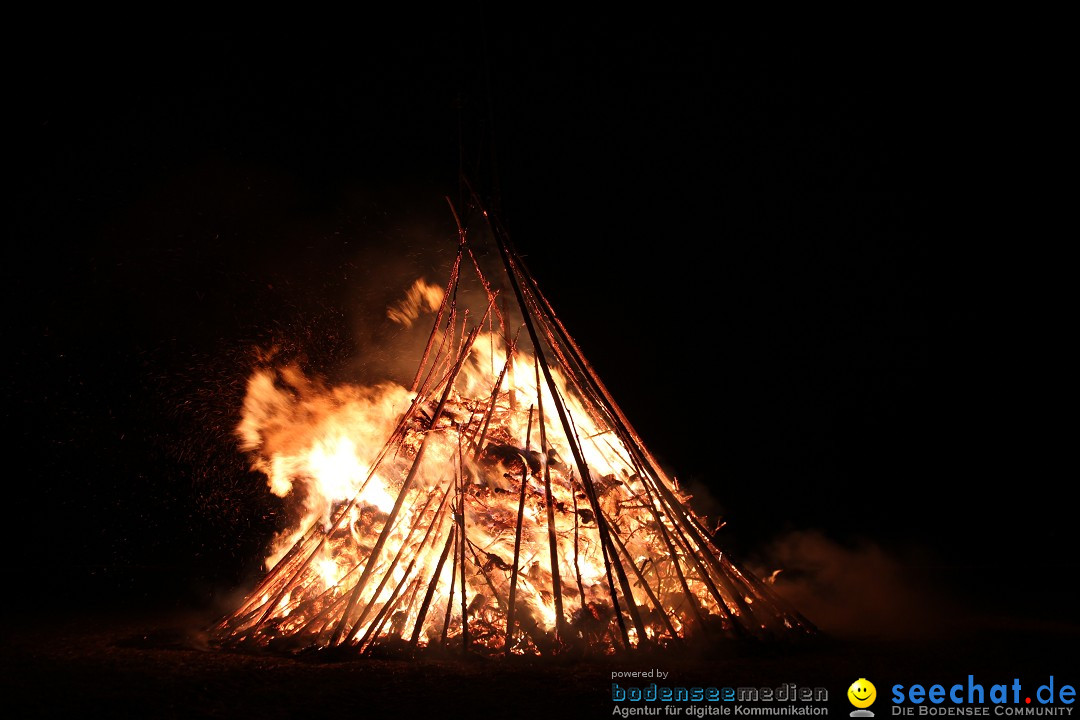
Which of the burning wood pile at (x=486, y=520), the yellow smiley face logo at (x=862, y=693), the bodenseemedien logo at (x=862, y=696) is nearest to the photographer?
the bodenseemedien logo at (x=862, y=696)

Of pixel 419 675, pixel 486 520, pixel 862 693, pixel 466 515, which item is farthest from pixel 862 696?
pixel 466 515

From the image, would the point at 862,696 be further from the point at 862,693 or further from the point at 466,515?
the point at 466,515

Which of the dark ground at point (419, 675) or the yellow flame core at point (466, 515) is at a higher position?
the yellow flame core at point (466, 515)

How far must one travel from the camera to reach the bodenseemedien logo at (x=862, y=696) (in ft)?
9.16

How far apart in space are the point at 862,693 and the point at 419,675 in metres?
2.32

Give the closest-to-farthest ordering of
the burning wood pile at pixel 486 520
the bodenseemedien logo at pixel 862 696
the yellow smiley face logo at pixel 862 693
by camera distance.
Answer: the bodenseemedien logo at pixel 862 696
the yellow smiley face logo at pixel 862 693
the burning wood pile at pixel 486 520

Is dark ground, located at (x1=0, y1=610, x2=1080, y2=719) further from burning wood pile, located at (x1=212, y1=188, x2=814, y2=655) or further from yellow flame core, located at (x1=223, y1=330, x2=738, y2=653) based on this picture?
yellow flame core, located at (x1=223, y1=330, x2=738, y2=653)

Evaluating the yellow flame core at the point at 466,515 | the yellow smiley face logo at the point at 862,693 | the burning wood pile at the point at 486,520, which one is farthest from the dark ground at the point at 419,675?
the yellow flame core at the point at 466,515

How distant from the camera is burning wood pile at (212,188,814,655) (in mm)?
4004

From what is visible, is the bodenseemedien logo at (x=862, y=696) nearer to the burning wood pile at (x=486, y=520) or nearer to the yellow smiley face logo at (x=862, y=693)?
the yellow smiley face logo at (x=862, y=693)

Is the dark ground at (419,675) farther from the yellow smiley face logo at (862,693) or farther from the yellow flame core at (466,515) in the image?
the yellow flame core at (466,515)

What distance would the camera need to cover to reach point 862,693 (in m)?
3.01

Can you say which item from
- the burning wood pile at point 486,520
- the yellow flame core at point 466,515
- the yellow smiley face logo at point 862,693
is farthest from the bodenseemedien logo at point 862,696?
the yellow flame core at point 466,515

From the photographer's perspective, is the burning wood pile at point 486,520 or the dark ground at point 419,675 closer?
the dark ground at point 419,675
